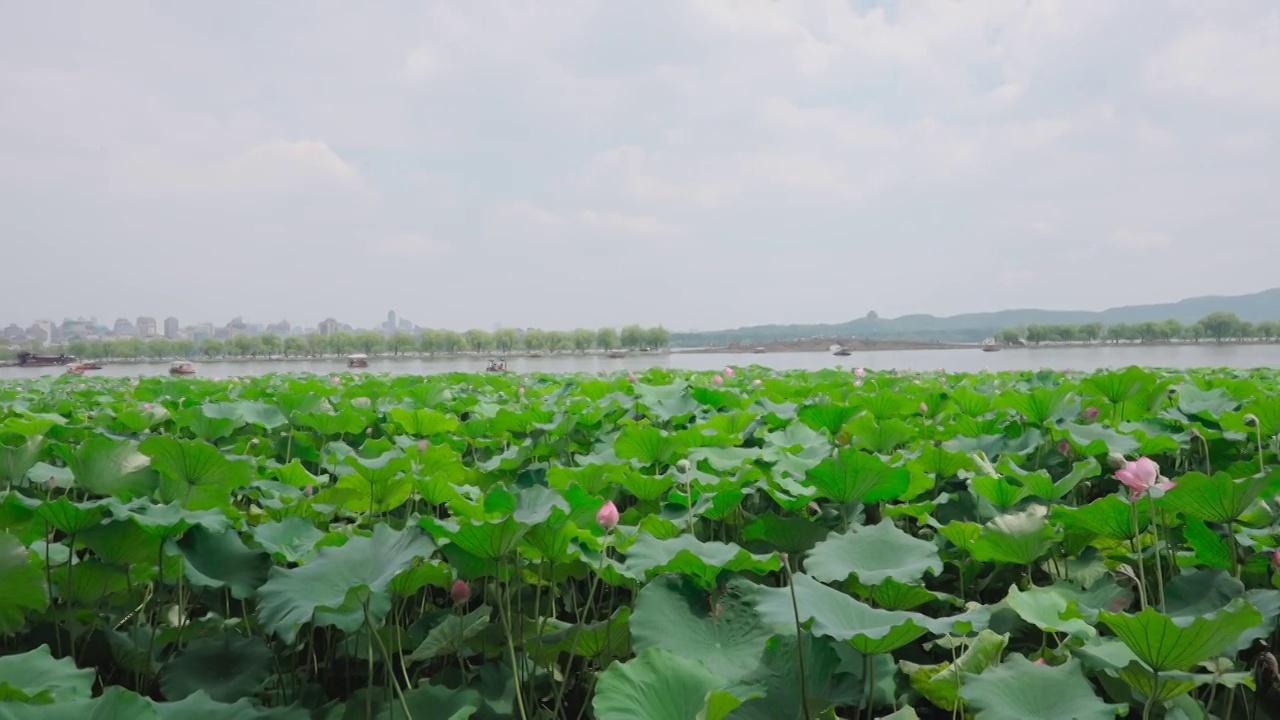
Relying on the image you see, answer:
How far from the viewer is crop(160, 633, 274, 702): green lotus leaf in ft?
3.75

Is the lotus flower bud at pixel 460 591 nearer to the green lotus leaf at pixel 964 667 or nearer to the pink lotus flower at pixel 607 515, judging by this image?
the pink lotus flower at pixel 607 515

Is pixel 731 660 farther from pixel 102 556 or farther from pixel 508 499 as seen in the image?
pixel 102 556

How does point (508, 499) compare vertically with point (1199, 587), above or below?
above

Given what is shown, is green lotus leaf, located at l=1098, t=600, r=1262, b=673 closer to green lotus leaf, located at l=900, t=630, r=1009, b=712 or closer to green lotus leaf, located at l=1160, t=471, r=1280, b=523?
green lotus leaf, located at l=900, t=630, r=1009, b=712

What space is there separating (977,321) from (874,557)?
132m

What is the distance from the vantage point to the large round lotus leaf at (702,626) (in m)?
0.96

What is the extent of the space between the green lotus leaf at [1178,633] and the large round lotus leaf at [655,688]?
46 cm

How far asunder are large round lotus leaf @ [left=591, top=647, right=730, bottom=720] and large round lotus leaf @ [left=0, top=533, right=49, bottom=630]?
2.99 feet

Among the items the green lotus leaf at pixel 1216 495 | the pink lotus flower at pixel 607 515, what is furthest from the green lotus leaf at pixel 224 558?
Result: the green lotus leaf at pixel 1216 495

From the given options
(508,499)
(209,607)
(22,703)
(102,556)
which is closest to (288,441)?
(209,607)

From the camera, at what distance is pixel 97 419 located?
2908 mm

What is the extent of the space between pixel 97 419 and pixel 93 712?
2721mm

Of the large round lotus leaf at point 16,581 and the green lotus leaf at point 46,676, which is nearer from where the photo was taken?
the green lotus leaf at point 46,676

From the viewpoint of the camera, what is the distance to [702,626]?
40.3 inches
